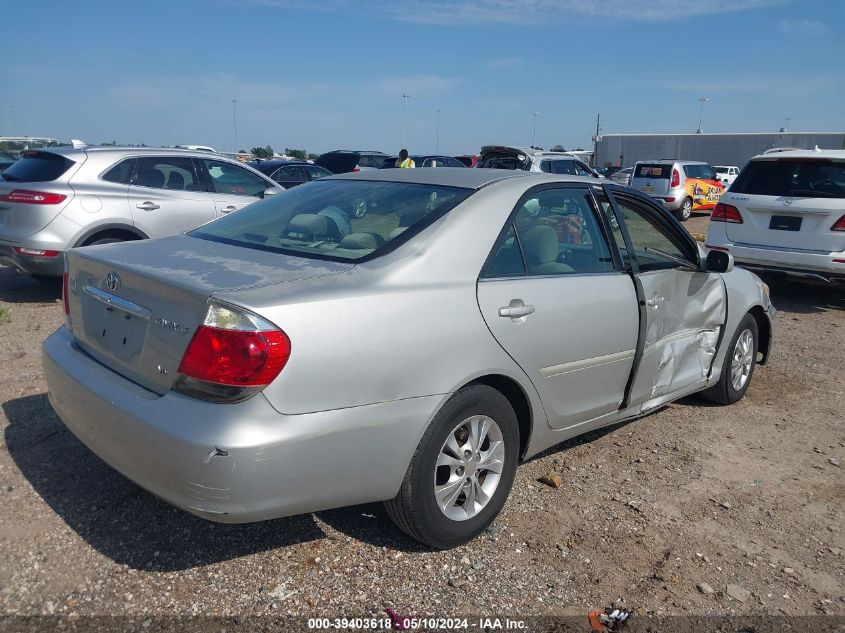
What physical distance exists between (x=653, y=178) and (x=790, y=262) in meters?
13.0

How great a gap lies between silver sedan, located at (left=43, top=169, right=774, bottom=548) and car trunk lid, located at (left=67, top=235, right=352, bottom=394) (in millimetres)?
11

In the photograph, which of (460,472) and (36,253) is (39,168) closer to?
(36,253)

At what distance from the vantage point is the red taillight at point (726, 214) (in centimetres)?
841

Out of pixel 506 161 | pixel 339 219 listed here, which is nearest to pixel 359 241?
pixel 339 219

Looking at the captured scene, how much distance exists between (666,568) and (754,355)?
9.08ft

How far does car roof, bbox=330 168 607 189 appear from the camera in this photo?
353cm

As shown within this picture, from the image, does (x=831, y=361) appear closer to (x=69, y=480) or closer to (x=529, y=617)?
(x=529, y=617)

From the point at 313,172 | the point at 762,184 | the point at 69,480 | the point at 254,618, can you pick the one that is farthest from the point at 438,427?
the point at 313,172

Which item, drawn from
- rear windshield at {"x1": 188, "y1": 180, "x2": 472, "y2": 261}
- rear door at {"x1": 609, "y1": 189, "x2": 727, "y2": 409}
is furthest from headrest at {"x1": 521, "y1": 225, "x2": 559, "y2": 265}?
rear door at {"x1": 609, "y1": 189, "x2": 727, "y2": 409}

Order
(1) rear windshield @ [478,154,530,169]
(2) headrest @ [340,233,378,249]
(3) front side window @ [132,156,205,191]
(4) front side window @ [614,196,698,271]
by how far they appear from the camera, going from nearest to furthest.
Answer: (2) headrest @ [340,233,378,249]
(4) front side window @ [614,196,698,271]
(3) front side window @ [132,156,205,191]
(1) rear windshield @ [478,154,530,169]

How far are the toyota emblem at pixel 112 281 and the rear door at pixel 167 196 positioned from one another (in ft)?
15.3

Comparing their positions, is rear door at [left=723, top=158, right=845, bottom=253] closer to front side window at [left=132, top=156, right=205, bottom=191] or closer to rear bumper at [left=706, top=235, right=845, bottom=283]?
rear bumper at [left=706, top=235, right=845, bottom=283]

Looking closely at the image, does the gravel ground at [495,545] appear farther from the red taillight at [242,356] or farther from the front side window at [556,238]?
the front side window at [556,238]

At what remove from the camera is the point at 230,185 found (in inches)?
328
